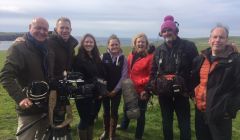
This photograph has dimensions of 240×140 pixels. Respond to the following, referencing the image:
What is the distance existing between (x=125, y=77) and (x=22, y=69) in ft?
10.0

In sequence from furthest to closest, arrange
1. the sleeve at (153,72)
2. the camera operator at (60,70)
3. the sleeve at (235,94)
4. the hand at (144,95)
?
1. the hand at (144,95)
2. the sleeve at (153,72)
3. the sleeve at (235,94)
4. the camera operator at (60,70)

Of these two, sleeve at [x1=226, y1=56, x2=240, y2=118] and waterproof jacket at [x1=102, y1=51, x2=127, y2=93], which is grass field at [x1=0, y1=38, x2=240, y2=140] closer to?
waterproof jacket at [x1=102, y1=51, x2=127, y2=93]

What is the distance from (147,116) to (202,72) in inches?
202

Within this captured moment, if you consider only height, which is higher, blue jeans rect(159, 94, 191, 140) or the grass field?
blue jeans rect(159, 94, 191, 140)

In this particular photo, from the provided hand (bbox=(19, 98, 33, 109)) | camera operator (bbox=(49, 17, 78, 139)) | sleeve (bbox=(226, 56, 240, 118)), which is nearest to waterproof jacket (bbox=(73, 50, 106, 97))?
camera operator (bbox=(49, 17, 78, 139))

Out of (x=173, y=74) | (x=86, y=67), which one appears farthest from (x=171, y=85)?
(x=86, y=67)

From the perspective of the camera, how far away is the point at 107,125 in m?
8.77

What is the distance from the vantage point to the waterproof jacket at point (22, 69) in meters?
5.61

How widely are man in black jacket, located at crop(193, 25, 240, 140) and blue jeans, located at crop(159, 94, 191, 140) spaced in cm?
94

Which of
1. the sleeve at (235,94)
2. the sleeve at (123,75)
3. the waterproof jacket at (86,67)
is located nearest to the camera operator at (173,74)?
the sleeve at (123,75)

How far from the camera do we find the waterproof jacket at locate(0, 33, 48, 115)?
5613 mm

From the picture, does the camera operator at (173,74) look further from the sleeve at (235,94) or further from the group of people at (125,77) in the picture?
the sleeve at (235,94)

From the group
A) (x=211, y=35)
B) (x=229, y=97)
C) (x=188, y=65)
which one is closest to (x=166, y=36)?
(x=188, y=65)

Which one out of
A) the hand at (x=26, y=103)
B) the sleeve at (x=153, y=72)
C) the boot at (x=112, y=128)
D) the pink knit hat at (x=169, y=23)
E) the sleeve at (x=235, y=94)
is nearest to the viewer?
the hand at (x=26, y=103)
